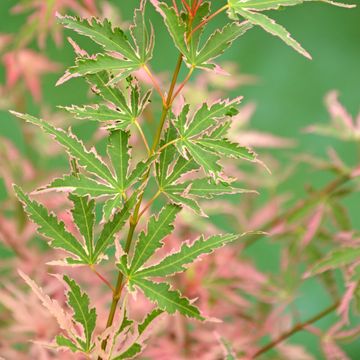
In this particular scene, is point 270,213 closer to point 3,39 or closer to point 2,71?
point 3,39

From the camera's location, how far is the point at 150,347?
2.55 ft

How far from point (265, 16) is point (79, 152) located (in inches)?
5.0

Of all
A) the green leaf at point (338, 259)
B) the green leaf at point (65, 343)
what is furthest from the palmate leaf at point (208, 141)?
the green leaf at point (338, 259)

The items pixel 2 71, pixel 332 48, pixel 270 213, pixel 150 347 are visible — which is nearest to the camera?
pixel 150 347

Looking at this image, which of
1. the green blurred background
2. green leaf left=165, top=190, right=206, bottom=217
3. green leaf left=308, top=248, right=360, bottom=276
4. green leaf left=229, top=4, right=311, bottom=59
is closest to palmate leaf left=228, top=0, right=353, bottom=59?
green leaf left=229, top=4, right=311, bottom=59

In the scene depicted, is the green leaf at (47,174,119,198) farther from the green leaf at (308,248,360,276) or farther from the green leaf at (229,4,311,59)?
the green leaf at (308,248,360,276)

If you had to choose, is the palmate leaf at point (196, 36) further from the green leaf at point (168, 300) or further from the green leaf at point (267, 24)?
the green leaf at point (168, 300)

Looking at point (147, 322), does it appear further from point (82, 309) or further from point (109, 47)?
point (109, 47)

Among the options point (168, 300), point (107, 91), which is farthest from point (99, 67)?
point (168, 300)

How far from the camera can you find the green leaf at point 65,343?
1.21ft

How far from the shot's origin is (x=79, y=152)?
383 mm

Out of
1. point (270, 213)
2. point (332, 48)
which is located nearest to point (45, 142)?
point (270, 213)

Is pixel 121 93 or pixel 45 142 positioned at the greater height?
pixel 45 142

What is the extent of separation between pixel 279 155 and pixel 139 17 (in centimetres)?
122
